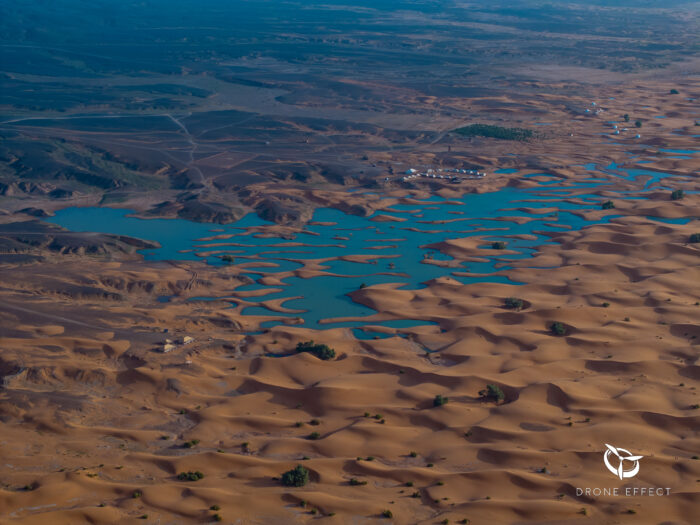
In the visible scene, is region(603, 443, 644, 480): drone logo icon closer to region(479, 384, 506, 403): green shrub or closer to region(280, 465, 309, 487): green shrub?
region(479, 384, 506, 403): green shrub

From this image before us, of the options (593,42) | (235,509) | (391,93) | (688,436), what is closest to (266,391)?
(235,509)

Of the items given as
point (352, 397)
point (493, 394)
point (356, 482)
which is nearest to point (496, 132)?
point (493, 394)

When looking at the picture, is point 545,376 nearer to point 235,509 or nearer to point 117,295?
point 235,509

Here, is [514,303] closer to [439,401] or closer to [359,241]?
[439,401]

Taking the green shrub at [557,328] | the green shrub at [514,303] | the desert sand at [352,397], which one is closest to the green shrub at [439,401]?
the desert sand at [352,397]

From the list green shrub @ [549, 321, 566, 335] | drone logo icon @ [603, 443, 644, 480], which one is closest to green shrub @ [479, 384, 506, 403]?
drone logo icon @ [603, 443, 644, 480]

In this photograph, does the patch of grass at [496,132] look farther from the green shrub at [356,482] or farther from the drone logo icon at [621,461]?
the green shrub at [356,482]
